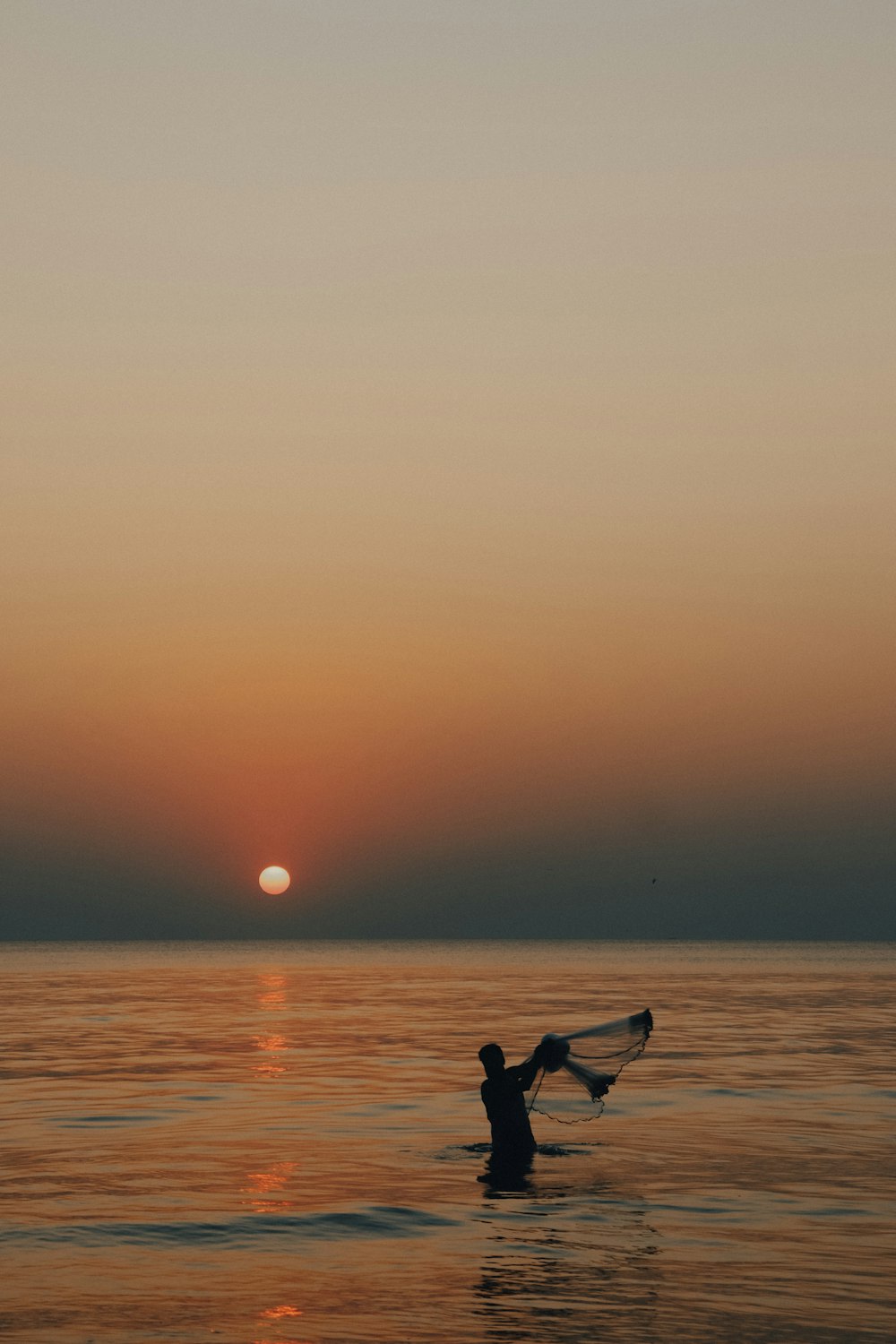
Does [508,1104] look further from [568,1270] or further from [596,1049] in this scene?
[568,1270]

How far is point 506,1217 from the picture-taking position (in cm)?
1850

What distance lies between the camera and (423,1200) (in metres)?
19.8

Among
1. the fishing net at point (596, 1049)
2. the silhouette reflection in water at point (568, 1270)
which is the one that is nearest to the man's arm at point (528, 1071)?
the fishing net at point (596, 1049)

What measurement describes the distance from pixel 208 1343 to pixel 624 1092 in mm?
20551

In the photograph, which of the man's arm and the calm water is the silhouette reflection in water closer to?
the calm water

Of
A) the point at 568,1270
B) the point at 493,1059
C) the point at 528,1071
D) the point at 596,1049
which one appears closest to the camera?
the point at 568,1270

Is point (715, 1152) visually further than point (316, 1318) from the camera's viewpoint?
Yes

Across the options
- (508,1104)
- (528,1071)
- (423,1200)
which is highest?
(528,1071)

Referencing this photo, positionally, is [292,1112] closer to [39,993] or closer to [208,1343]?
[208,1343]

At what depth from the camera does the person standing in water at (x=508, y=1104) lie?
20766mm

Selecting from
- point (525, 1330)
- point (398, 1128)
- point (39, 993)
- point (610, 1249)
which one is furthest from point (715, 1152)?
point (39, 993)

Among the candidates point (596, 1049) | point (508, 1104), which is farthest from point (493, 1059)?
point (596, 1049)

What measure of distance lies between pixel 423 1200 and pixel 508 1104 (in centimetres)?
225

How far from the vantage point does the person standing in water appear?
68.1 feet
